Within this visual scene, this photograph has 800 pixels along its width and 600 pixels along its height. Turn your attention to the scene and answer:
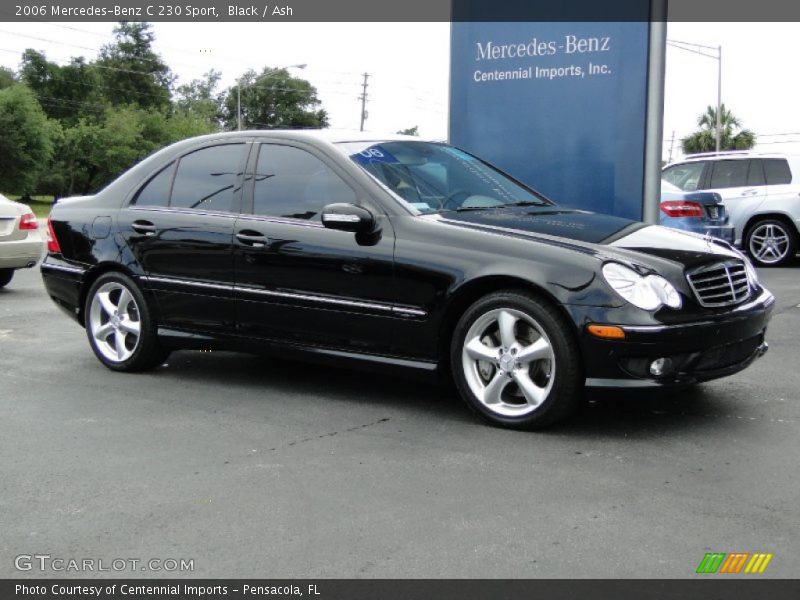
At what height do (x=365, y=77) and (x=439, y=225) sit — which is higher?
(x=365, y=77)

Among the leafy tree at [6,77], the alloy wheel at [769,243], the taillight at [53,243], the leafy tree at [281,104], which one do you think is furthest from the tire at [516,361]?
the leafy tree at [281,104]

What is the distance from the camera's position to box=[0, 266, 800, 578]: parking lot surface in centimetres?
339

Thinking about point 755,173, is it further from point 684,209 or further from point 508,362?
point 508,362

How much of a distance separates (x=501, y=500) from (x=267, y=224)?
246cm

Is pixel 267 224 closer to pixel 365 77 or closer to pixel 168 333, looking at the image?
pixel 168 333

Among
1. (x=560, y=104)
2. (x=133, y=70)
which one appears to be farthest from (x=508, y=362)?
(x=133, y=70)

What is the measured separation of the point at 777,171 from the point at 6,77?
8767 cm

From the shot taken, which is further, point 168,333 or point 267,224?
point 168,333

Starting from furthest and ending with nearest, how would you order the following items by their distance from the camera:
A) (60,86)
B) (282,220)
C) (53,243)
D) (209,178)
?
(60,86)
(53,243)
(209,178)
(282,220)

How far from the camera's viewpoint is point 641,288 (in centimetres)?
464

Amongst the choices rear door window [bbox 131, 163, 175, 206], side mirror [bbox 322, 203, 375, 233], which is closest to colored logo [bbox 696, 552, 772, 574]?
side mirror [bbox 322, 203, 375, 233]

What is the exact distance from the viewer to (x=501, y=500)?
12.8ft

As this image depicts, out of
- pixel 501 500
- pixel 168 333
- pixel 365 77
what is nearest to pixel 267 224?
pixel 168 333

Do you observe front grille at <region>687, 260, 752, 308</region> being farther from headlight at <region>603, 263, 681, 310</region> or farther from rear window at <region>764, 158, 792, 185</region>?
rear window at <region>764, 158, 792, 185</region>
